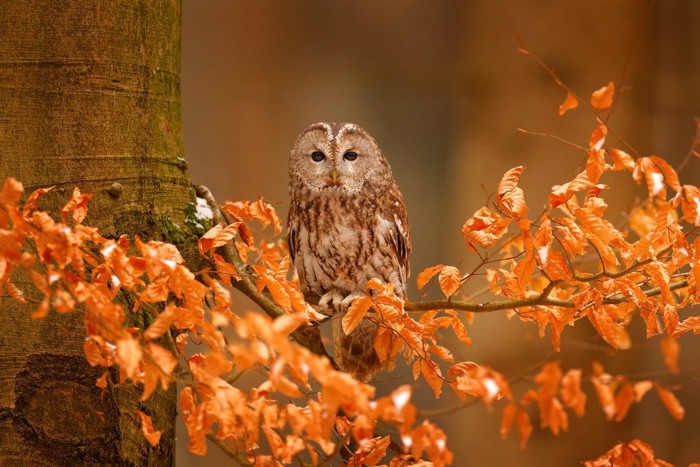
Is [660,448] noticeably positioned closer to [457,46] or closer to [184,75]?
[457,46]

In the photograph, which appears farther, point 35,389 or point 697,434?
point 697,434

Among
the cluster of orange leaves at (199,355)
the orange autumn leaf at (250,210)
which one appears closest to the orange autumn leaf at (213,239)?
the cluster of orange leaves at (199,355)

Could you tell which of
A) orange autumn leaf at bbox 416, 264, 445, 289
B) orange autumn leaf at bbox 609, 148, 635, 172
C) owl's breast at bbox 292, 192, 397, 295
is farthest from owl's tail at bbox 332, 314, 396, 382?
orange autumn leaf at bbox 609, 148, 635, 172

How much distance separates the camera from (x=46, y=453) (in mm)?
1284

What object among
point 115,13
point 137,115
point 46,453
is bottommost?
point 46,453

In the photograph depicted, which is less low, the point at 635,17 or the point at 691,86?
the point at 635,17

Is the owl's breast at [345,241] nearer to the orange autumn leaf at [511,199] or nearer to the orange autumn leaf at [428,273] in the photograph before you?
the orange autumn leaf at [428,273]

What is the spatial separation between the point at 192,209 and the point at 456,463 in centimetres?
264

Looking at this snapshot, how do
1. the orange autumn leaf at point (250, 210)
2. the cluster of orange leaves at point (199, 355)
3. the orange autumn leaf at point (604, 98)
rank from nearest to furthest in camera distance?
A: the cluster of orange leaves at point (199, 355) → the orange autumn leaf at point (604, 98) → the orange autumn leaf at point (250, 210)

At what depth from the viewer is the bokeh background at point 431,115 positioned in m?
3.53

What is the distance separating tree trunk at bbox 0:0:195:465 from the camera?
50.9 inches

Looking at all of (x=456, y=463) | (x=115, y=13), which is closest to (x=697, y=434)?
(x=456, y=463)

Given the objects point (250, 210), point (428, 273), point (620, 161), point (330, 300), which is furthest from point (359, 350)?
point (620, 161)

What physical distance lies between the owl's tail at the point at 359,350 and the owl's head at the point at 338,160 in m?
0.37
